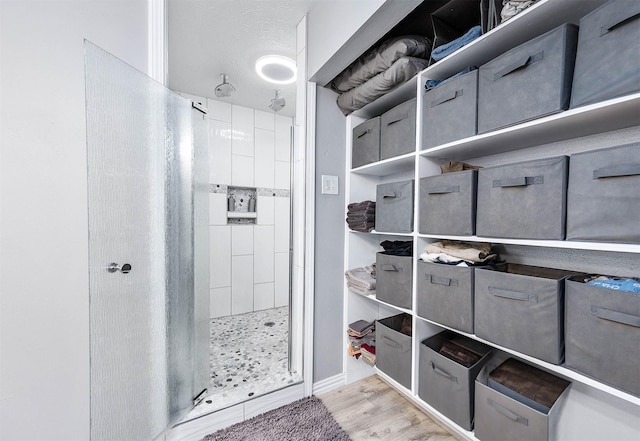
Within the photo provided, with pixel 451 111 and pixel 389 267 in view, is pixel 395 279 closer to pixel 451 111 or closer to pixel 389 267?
pixel 389 267

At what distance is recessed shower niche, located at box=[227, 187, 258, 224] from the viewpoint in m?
2.95

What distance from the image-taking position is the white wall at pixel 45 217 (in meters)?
0.96

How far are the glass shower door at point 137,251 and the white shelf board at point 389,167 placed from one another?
1089 millimetres

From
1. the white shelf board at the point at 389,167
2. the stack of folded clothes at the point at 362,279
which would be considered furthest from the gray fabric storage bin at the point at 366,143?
the stack of folded clothes at the point at 362,279

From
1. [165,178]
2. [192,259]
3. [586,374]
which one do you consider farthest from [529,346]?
[165,178]

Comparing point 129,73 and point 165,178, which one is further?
point 165,178

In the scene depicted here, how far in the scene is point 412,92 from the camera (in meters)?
1.47

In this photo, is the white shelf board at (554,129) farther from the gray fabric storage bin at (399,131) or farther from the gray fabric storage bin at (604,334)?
the gray fabric storage bin at (604,334)

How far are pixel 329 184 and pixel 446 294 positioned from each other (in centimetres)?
99

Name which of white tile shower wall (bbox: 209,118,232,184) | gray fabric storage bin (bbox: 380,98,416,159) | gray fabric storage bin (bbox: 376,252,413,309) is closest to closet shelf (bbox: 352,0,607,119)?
gray fabric storage bin (bbox: 380,98,416,159)

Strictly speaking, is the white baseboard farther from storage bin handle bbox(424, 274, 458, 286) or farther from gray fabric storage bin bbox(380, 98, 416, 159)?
gray fabric storage bin bbox(380, 98, 416, 159)

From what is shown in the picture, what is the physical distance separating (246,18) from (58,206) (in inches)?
58.5

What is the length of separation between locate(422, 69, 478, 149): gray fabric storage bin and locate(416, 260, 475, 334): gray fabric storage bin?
0.60 m

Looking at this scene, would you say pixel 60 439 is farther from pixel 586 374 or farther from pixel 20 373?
pixel 586 374
